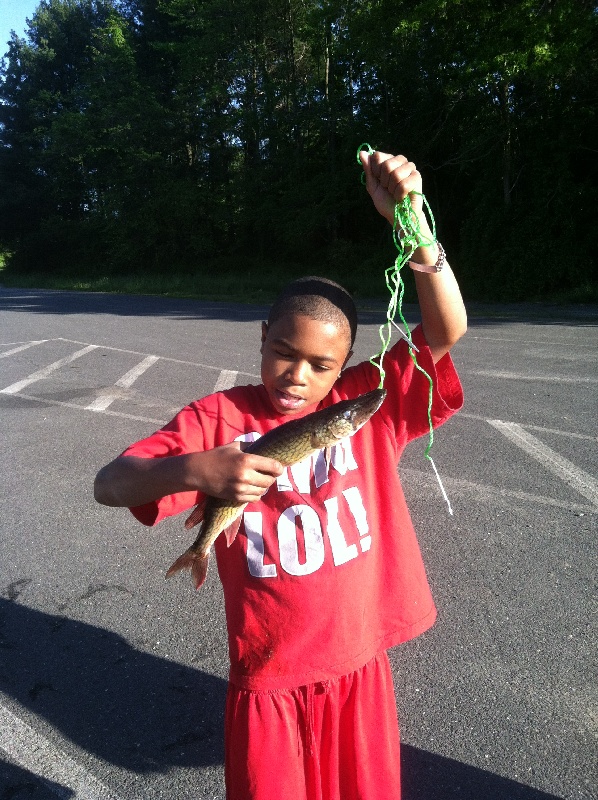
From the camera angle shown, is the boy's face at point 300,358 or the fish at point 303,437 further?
the boy's face at point 300,358

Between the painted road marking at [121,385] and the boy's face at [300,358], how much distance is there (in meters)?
6.16

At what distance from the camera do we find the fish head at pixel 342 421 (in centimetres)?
142

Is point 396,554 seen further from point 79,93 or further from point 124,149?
point 79,93

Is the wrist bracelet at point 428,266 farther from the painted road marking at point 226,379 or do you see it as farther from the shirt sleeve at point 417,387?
the painted road marking at point 226,379

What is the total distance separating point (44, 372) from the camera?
9.67 metres

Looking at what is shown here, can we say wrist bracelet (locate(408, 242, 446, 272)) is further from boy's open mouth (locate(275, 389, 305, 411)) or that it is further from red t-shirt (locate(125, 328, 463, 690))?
boy's open mouth (locate(275, 389, 305, 411))

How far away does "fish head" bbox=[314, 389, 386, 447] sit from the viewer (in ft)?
4.67

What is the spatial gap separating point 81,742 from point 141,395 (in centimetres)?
577

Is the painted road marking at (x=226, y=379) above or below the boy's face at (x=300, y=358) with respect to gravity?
below

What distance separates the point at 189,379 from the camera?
347 inches

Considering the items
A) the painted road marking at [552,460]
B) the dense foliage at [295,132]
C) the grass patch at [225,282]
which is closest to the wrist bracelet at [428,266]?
the painted road marking at [552,460]

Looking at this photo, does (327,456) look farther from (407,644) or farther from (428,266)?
(407,644)

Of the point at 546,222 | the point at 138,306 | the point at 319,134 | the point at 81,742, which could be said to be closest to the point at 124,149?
the point at 319,134

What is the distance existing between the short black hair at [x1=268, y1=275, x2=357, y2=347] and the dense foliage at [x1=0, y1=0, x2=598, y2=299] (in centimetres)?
1832
